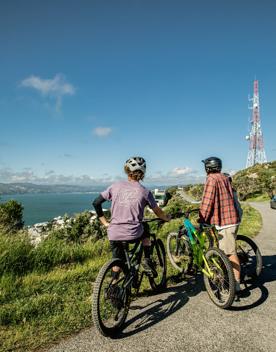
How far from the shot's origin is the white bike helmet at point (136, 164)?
449cm

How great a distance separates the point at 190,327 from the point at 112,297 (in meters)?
1.13

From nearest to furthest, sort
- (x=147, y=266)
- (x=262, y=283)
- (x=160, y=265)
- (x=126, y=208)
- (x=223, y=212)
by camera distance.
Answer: (x=126, y=208)
(x=147, y=266)
(x=223, y=212)
(x=160, y=265)
(x=262, y=283)

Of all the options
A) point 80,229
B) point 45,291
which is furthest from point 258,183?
point 45,291

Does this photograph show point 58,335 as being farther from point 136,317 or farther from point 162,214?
point 162,214

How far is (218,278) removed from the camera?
4.76m

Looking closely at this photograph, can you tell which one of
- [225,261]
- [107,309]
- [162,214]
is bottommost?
[107,309]

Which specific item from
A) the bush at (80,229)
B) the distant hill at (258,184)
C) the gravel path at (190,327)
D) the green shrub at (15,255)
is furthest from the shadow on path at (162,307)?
the distant hill at (258,184)

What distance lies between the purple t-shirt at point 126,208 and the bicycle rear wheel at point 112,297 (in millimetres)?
415

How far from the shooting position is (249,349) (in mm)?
Result: 3508

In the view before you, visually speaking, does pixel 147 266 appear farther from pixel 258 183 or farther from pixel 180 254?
pixel 258 183

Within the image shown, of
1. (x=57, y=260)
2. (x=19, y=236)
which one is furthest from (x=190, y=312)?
(x=19, y=236)

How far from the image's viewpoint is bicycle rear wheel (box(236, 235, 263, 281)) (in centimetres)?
591

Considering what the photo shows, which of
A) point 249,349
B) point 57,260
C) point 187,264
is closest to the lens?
point 249,349

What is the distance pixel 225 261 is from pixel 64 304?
8.37ft
